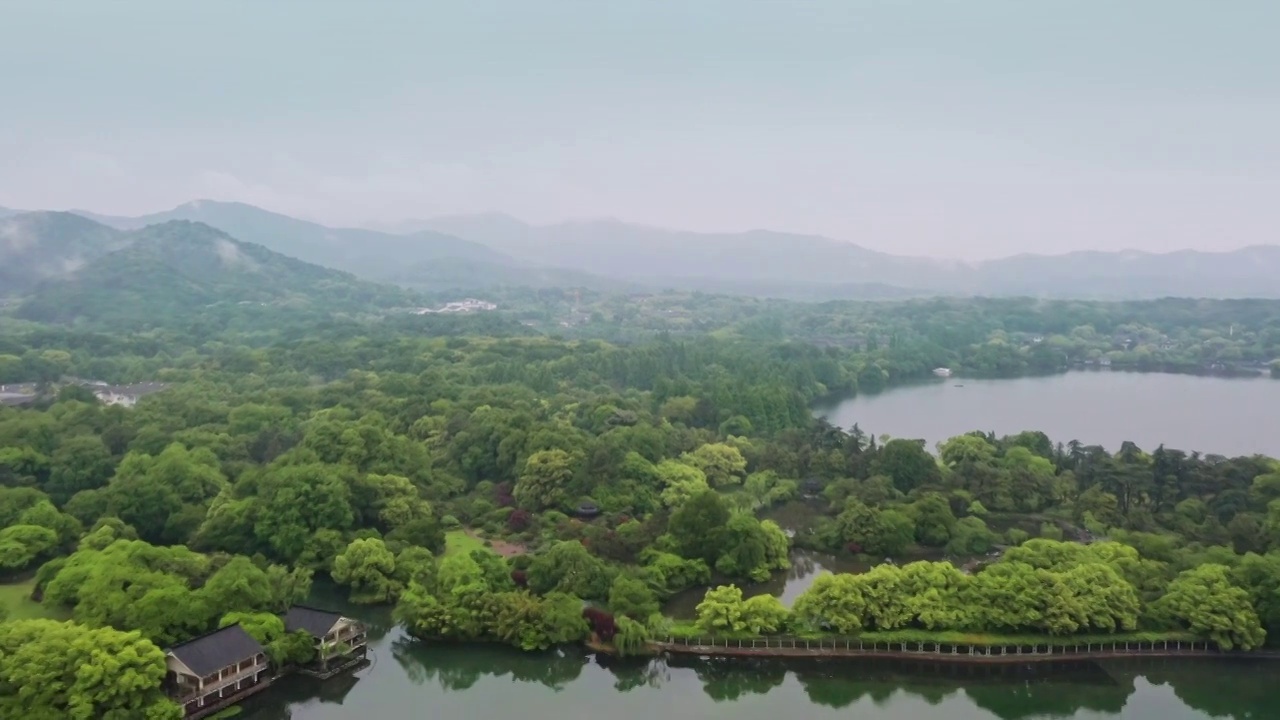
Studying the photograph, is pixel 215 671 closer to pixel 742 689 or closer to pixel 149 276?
pixel 742 689

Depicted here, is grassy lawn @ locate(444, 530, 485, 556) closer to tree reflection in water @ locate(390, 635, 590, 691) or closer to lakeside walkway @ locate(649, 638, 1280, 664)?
tree reflection in water @ locate(390, 635, 590, 691)

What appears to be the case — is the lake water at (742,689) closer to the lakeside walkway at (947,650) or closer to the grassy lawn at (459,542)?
the lakeside walkway at (947,650)

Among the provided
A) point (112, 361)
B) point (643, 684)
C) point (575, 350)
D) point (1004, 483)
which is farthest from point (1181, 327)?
point (112, 361)

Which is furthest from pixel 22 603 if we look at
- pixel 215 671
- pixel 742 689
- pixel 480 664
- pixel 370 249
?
pixel 370 249

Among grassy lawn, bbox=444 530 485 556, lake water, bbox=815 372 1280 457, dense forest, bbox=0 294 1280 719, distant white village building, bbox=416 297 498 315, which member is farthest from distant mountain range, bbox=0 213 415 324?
lake water, bbox=815 372 1280 457

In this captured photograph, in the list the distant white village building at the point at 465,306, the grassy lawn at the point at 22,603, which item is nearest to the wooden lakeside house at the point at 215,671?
the grassy lawn at the point at 22,603

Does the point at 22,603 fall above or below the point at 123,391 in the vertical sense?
below

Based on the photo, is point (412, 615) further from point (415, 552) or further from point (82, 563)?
point (82, 563)
